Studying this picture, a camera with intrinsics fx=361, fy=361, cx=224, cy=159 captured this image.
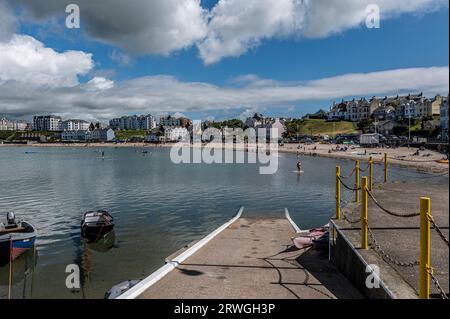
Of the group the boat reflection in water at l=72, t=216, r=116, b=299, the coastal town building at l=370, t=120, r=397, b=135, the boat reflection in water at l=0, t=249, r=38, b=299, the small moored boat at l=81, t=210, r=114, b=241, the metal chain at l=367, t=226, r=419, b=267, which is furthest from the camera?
the coastal town building at l=370, t=120, r=397, b=135

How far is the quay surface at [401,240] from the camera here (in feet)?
22.3

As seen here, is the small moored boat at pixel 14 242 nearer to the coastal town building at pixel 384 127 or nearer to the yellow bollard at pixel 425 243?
the yellow bollard at pixel 425 243

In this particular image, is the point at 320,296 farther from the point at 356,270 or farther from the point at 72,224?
the point at 72,224

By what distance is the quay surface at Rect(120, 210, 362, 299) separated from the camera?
26.8 feet

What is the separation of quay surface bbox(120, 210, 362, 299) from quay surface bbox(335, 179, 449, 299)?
1077 millimetres

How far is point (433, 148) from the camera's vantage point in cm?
9538

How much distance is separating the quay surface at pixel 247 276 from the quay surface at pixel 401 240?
108cm

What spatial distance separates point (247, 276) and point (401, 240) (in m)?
4.15

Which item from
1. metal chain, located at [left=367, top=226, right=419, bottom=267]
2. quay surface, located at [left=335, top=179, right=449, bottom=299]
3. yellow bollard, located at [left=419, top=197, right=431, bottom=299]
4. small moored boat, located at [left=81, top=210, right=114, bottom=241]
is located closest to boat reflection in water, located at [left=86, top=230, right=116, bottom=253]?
small moored boat, located at [left=81, top=210, right=114, bottom=241]

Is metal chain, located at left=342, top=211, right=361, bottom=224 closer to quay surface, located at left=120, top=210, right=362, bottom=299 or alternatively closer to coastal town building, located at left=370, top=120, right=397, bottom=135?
quay surface, located at left=120, top=210, right=362, bottom=299

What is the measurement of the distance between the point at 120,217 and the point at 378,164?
68504mm

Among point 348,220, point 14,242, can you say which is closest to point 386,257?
point 348,220
